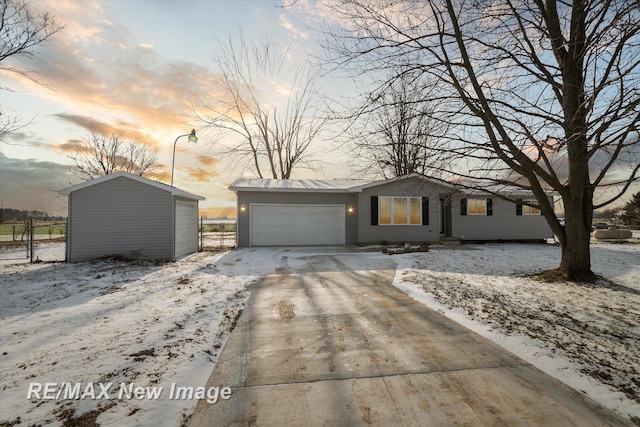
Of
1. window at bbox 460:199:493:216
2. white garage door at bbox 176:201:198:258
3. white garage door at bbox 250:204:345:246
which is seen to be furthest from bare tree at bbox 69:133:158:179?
window at bbox 460:199:493:216

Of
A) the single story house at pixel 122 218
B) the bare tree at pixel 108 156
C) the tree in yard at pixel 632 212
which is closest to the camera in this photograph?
the single story house at pixel 122 218

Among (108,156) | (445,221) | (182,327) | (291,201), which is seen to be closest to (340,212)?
(291,201)

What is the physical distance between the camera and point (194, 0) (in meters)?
6.70

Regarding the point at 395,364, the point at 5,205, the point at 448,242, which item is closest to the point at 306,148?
the point at 448,242

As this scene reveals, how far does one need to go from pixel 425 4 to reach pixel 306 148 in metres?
18.5

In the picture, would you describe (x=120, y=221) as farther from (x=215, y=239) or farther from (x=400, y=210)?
(x=400, y=210)

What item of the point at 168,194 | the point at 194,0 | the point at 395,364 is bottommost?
the point at 395,364

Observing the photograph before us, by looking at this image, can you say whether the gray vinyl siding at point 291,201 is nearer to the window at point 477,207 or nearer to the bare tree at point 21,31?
the window at point 477,207

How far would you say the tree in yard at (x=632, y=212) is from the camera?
86.7ft

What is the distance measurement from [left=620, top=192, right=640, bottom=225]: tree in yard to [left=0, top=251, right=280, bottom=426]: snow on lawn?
1436 inches

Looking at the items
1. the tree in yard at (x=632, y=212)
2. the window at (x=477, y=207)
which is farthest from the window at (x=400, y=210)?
the tree in yard at (x=632, y=212)

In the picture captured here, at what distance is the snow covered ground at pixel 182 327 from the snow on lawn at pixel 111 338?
0.01 meters

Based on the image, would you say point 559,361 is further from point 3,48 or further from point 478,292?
point 3,48

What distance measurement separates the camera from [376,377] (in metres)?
2.66
